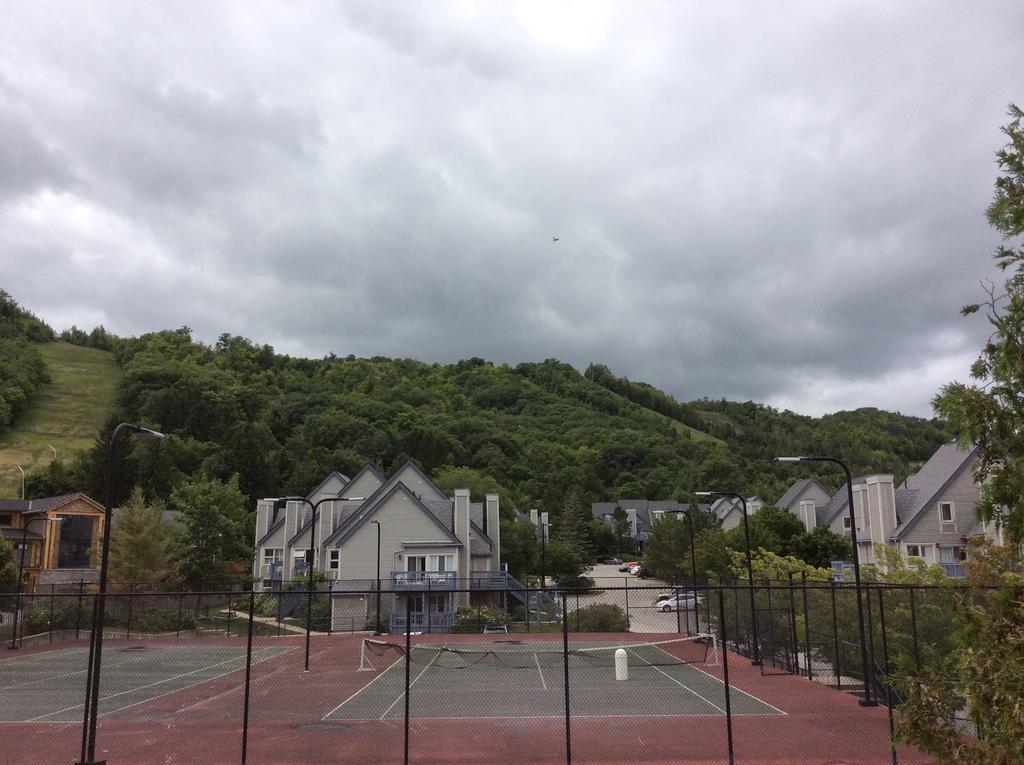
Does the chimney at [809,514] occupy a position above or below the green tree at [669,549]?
above

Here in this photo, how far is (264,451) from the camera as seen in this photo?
10856cm

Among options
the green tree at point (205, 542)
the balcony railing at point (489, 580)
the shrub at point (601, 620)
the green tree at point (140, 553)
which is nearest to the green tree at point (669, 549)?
the balcony railing at point (489, 580)

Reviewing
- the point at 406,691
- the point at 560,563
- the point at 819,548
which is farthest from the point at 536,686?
the point at 560,563

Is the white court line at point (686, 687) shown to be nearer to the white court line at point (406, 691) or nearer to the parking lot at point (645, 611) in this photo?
the parking lot at point (645, 611)

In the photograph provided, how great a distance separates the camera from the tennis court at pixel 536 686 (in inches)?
826

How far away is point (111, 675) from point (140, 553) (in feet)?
80.6

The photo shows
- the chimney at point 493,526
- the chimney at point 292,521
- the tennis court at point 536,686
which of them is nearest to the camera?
the tennis court at point 536,686

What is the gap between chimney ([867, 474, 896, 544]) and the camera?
2064 inches

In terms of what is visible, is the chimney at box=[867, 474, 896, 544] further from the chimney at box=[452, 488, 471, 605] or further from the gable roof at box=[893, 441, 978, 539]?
the chimney at box=[452, 488, 471, 605]

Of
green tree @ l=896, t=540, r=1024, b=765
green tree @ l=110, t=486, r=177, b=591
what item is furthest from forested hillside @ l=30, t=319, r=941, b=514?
green tree @ l=896, t=540, r=1024, b=765

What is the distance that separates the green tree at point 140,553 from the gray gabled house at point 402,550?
7379 mm

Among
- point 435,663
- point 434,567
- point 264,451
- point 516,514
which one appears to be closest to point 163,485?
point 264,451

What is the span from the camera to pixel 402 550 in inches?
2040

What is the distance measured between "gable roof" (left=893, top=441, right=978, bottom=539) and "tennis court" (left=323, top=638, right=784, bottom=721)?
77.3ft
